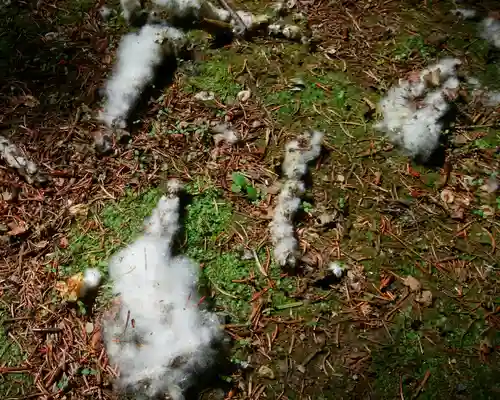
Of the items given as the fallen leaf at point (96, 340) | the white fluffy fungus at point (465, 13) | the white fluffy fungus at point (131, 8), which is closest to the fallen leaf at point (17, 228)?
the fallen leaf at point (96, 340)

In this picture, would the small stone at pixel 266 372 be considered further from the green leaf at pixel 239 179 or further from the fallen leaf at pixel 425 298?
the green leaf at pixel 239 179

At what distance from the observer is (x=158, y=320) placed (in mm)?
2312

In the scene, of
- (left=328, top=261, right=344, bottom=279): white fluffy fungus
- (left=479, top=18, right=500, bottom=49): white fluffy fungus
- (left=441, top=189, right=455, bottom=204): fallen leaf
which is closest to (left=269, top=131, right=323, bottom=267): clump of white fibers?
(left=328, top=261, right=344, bottom=279): white fluffy fungus

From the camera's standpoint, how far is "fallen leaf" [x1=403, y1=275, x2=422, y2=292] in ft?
8.21

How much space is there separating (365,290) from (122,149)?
1.67 metres

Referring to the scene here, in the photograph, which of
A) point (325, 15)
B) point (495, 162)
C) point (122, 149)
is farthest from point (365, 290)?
point (325, 15)

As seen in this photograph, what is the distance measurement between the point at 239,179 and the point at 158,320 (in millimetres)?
951

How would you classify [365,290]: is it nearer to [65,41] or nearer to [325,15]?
[325,15]

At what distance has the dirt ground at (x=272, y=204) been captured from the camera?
91.5 inches

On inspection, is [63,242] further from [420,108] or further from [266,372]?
[420,108]

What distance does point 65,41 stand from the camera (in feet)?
10.9

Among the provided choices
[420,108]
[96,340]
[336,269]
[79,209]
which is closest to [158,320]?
[96,340]

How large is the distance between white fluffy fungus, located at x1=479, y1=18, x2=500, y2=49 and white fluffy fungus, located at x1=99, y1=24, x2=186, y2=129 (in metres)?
2.17

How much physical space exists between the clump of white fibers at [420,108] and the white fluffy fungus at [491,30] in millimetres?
417
